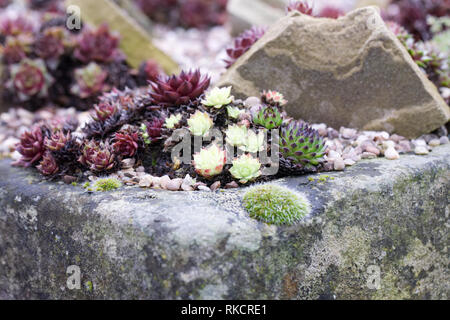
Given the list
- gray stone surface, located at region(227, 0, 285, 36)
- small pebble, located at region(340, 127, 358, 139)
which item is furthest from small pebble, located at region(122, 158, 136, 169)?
gray stone surface, located at region(227, 0, 285, 36)

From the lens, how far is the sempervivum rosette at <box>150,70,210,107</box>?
3.57 metres

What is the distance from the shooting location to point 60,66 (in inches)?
228

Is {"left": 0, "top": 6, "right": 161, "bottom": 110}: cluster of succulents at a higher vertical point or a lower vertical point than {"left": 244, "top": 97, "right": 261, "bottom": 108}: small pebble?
higher

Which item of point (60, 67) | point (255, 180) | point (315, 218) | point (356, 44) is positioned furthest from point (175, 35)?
point (315, 218)

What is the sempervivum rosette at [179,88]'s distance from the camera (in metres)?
3.57

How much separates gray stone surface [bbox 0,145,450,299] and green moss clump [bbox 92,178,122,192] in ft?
0.31

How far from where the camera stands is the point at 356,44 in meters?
3.89

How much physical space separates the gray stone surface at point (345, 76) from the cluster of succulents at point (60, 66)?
194 cm

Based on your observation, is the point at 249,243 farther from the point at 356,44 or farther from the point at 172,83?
the point at 356,44

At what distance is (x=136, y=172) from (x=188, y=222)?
3.37 ft

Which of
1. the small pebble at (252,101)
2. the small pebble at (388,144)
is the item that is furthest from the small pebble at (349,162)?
the small pebble at (252,101)

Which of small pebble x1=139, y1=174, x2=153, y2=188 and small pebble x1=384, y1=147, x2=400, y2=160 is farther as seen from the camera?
small pebble x1=384, y1=147, x2=400, y2=160

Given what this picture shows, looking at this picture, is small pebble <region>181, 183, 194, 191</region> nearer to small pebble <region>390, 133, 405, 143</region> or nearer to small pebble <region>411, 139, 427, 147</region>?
small pebble <region>390, 133, 405, 143</region>

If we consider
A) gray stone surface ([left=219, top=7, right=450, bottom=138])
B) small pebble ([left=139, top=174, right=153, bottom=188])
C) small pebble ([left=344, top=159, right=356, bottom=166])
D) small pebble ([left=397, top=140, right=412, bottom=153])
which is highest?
gray stone surface ([left=219, top=7, right=450, bottom=138])
